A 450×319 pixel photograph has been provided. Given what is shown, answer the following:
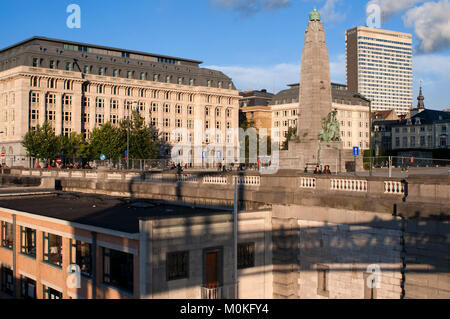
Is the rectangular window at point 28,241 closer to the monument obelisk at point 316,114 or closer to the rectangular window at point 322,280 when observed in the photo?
the rectangular window at point 322,280

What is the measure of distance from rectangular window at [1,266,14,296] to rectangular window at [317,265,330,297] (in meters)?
14.9

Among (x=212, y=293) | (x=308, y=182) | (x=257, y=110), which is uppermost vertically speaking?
(x=257, y=110)

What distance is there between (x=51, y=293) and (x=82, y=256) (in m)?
3.12

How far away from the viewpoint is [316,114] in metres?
41.0

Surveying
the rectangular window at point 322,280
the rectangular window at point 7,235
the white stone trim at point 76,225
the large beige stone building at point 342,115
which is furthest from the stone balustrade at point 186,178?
the large beige stone building at point 342,115

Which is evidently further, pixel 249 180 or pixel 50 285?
pixel 249 180

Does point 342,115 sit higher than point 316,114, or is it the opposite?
point 342,115

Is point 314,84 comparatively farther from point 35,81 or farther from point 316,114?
point 35,81

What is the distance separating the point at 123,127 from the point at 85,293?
6669 cm

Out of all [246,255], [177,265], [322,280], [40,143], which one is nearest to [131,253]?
[177,265]

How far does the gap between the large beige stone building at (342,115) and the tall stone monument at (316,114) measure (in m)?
87.7

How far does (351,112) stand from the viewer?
5236 inches
